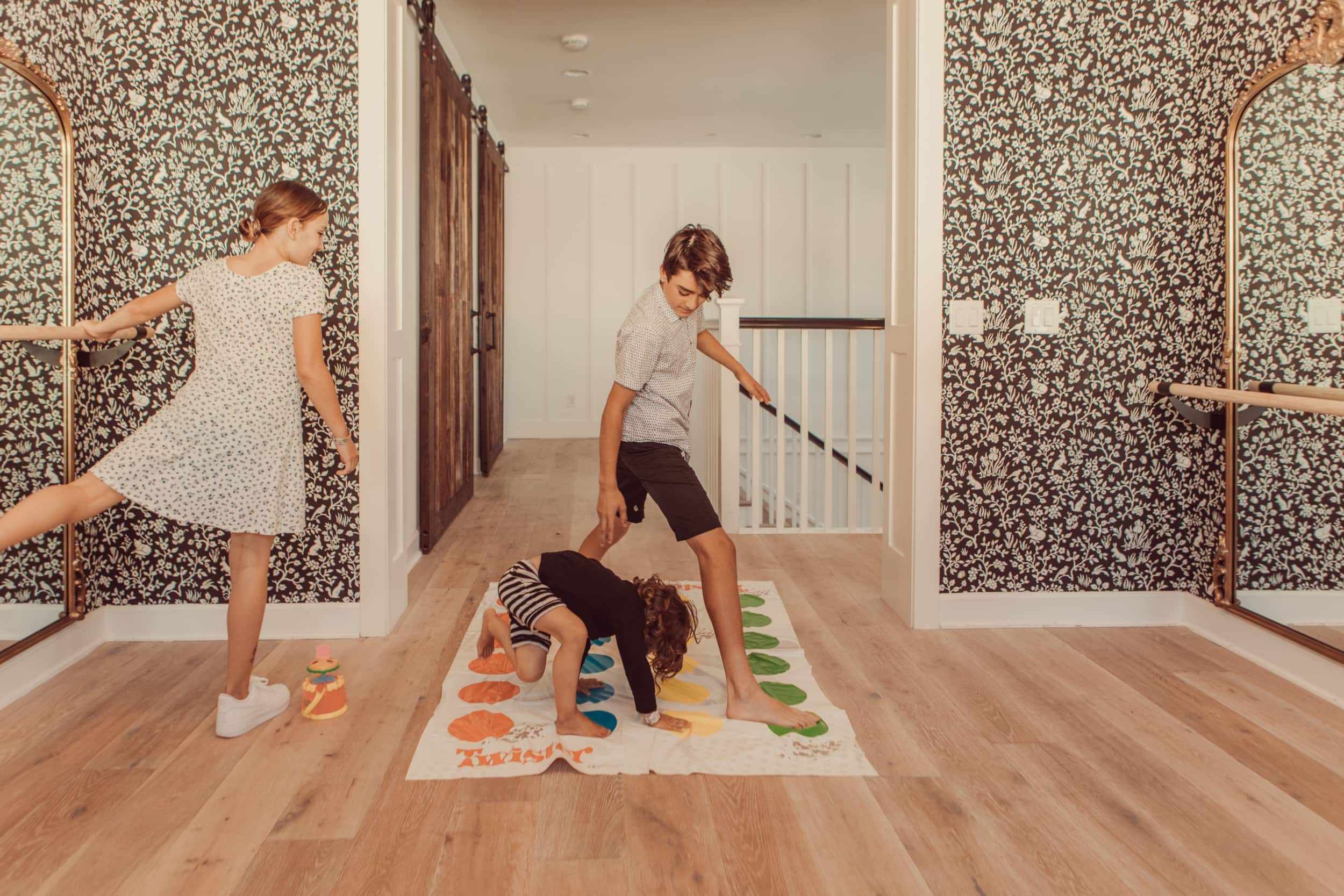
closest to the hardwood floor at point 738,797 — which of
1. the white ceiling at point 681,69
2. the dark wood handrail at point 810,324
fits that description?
the dark wood handrail at point 810,324

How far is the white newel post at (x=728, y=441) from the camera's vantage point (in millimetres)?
4480

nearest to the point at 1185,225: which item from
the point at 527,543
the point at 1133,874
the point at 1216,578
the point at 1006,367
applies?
the point at 1006,367

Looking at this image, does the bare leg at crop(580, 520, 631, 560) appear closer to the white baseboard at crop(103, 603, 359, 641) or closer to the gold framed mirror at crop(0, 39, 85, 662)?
the white baseboard at crop(103, 603, 359, 641)

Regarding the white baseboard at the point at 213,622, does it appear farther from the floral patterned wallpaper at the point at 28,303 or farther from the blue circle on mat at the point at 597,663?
the blue circle on mat at the point at 597,663

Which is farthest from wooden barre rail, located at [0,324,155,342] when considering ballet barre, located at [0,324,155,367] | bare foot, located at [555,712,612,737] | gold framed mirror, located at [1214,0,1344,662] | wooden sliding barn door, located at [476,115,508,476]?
wooden sliding barn door, located at [476,115,508,476]

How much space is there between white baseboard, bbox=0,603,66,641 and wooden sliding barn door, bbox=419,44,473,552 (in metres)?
1.56

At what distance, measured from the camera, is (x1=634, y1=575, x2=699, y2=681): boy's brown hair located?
7.14ft

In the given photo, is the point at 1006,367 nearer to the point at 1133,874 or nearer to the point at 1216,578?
the point at 1216,578

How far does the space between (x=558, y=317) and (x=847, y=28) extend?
4.01 m

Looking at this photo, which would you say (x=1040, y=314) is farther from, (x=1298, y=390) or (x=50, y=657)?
(x=50, y=657)

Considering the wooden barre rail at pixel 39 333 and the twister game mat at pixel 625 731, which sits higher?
the wooden barre rail at pixel 39 333

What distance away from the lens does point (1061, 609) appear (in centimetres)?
309

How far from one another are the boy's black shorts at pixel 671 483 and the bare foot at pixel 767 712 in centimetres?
41

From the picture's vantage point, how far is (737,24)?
512 cm
